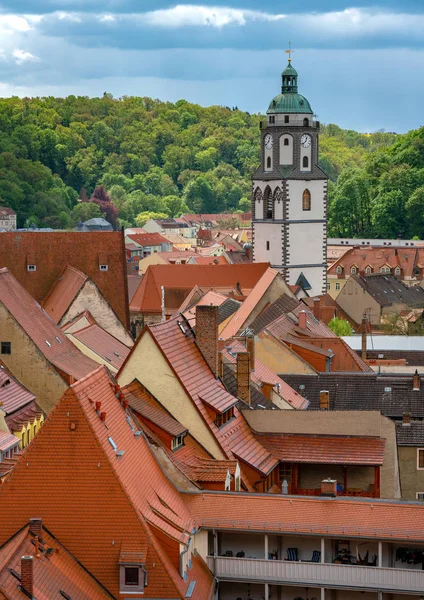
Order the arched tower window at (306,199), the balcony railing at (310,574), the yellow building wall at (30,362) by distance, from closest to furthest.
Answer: the balcony railing at (310,574), the yellow building wall at (30,362), the arched tower window at (306,199)

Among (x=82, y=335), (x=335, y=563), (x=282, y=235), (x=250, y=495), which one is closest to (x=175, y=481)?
(x=250, y=495)

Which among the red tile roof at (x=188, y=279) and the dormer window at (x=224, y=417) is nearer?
the dormer window at (x=224, y=417)

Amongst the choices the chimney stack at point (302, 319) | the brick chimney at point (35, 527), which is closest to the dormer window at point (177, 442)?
the brick chimney at point (35, 527)

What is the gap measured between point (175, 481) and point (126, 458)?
252 cm

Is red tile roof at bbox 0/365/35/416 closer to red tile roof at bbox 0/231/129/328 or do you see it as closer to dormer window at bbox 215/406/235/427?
dormer window at bbox 215/406/235/427

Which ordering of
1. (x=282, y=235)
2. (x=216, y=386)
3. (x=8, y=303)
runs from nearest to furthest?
(x=216, y=386)
(x=8, y=303)
(x=282, y=235)

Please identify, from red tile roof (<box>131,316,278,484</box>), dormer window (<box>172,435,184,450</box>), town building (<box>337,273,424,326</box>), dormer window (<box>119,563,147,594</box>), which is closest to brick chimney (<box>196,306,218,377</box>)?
red tile roof (<box>131,316,278,484</box>)

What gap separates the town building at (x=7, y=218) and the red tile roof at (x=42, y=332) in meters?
138

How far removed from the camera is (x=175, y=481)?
28.0 m

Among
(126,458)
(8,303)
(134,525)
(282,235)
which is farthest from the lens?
(282,235)

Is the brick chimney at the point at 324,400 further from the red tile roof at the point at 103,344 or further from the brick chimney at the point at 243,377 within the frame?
the red tile roof at the point at 103,344

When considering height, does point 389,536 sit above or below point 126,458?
below

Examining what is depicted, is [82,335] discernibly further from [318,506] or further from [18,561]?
[18,561]

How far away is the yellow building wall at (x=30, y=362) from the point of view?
42.9m
